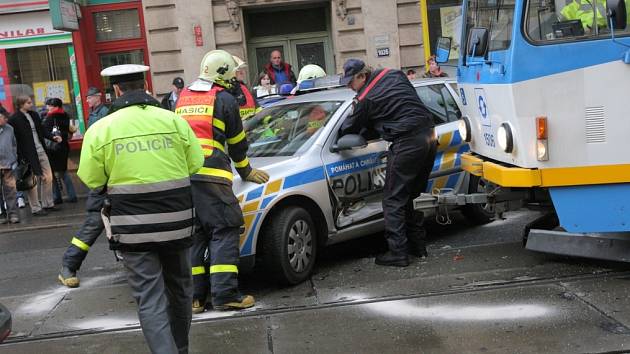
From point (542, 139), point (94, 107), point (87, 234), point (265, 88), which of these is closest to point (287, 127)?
point (87, 234)

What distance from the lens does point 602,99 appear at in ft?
16.9

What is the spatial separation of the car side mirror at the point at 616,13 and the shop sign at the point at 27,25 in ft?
36.1

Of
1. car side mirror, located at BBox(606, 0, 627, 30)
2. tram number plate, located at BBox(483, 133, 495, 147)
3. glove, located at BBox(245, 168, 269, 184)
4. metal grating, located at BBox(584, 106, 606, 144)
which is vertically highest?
car side mirror, located at BBox(606, 0, 627, 30)

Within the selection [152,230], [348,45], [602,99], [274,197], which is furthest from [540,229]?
[348,45]

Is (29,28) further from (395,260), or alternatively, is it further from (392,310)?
(392,310)

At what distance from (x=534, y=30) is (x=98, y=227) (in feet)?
13.6

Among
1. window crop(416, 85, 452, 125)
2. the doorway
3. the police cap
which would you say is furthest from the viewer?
the doorway

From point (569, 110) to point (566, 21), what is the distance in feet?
2.14

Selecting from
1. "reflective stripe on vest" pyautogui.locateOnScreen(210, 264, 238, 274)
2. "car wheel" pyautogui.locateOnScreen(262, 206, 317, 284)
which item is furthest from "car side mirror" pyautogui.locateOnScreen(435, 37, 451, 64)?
"reflective stripe on vest" pyautogui.locateOnScreen(210, 264, 238, 274)

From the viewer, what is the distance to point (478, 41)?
584cm

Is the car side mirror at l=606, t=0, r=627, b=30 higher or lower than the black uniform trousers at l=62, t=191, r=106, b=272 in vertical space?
higher

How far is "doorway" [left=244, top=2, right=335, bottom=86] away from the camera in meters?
14.2

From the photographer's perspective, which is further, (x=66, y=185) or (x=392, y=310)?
(x=66, y=185)

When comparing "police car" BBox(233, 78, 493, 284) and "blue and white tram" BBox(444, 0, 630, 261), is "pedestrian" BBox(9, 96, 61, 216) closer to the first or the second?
"police car" BBox(233, 78, 493, 284)
